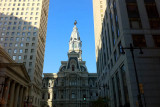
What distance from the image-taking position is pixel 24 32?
196ft

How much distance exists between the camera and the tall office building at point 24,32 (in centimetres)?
5575

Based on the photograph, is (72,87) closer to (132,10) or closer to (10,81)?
(10,81)

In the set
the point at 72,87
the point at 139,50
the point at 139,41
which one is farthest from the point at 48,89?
the point at 139,50

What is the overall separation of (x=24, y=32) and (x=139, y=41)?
46.5 m

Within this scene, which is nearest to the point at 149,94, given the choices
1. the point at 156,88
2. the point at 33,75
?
the point at 156,88

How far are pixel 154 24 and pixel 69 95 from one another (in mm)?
58902

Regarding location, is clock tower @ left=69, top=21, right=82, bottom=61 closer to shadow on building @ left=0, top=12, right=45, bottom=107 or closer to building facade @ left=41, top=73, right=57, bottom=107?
building facade @ left=41, top=73, right=57, bottom=107

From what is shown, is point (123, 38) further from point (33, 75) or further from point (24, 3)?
point (24, 3)

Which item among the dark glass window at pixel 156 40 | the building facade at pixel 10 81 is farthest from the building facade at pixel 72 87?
the dark glass window at pixel 156 40

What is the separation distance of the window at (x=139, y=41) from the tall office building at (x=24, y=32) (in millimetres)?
38275

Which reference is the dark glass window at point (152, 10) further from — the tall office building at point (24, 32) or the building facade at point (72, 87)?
the building facade at point (72, 87)

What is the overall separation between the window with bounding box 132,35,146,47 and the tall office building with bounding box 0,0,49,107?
1507 inches

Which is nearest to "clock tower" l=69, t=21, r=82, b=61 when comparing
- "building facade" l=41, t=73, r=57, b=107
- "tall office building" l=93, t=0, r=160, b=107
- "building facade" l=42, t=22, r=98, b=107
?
"building facade" l=42, t=22, r=98, b=107

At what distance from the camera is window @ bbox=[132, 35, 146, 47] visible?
2866 centimetres
